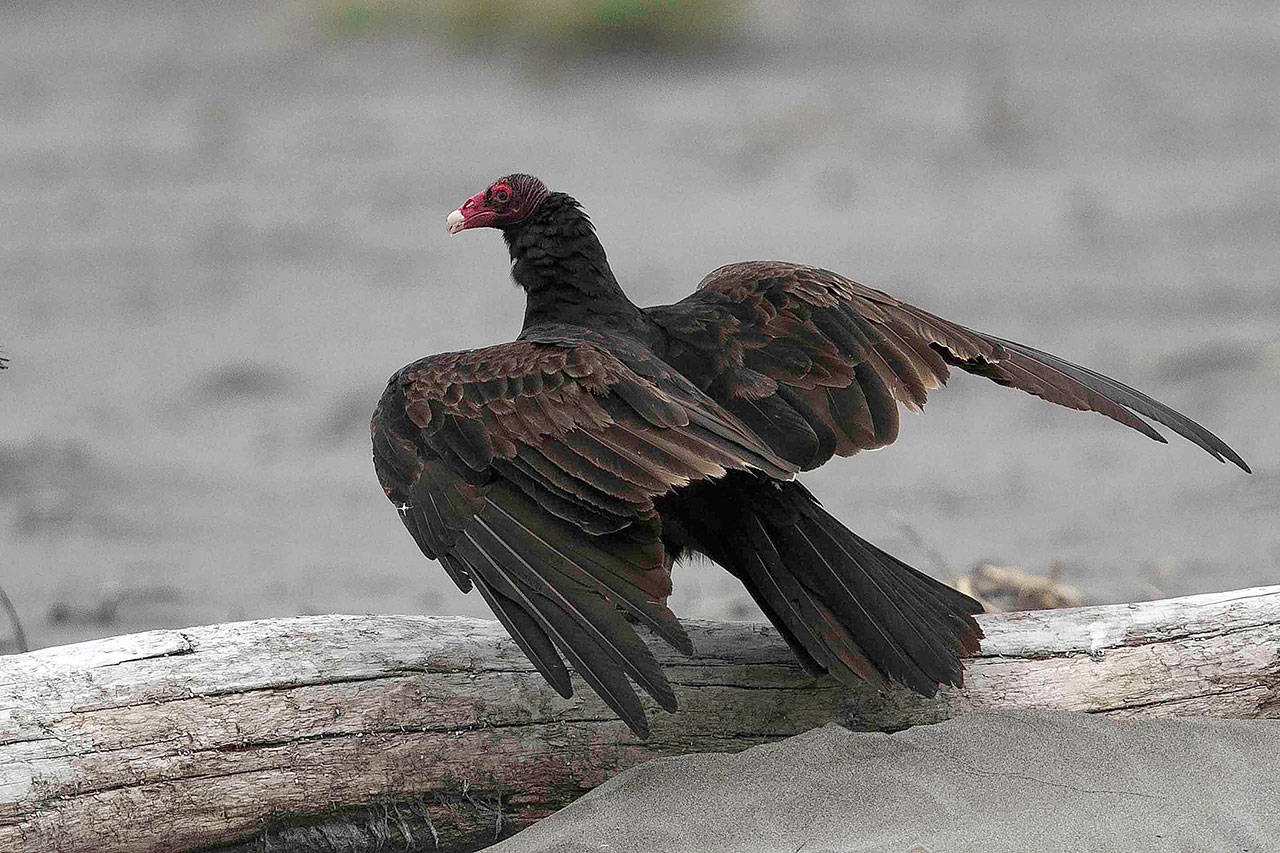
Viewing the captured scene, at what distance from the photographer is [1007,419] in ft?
30.1

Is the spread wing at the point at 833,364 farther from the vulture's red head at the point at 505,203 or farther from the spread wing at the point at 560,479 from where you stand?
the vulture's red head at the point at 505,203

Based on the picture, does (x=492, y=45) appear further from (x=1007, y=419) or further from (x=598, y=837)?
(x=598, y=837)

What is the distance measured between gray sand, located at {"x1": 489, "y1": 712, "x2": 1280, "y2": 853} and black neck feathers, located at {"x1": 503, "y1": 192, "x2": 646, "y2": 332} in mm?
1248

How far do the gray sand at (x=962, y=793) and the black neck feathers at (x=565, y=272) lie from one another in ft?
4.09

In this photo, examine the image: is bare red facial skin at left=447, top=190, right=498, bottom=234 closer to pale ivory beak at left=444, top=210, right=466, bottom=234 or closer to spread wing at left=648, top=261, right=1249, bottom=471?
pale ivory beak at left=444, top=210, right=466, bottom=234

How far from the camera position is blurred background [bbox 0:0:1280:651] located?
25.8 ft

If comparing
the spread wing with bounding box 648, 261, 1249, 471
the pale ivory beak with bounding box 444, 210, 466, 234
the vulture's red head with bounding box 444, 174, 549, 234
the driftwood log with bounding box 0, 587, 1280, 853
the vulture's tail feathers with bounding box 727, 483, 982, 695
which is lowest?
the driftwood log with bounding box 0, 587, 1280, 853

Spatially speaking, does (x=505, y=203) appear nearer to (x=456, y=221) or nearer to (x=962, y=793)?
(x=456, y=221)

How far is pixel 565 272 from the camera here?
15.1 ft

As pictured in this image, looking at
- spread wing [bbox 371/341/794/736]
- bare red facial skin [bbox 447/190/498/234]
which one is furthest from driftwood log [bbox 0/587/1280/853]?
bare red facial skin [bbox 447/190/498/234]

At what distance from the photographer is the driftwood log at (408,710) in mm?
3658

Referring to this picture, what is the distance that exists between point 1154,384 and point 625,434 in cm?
597

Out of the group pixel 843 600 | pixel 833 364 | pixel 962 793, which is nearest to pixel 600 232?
pixel 833 364

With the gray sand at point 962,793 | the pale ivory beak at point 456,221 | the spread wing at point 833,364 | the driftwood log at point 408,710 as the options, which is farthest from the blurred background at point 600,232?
the gray sand at point 962,793
